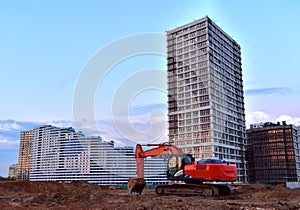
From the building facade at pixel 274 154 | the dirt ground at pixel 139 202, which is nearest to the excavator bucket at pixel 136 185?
the dirt ground at pixel 139 202

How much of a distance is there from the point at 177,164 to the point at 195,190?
271 centimetres

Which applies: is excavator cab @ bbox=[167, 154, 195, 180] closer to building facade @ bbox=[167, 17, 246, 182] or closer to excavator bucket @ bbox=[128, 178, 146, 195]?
excavator bucket @ bbox=[128, 178, 146, 195]

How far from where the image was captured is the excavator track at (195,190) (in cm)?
2527

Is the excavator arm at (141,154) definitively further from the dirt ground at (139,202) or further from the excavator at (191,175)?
the dirt ground at (139,202)

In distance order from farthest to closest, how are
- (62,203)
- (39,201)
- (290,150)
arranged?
(290,150)
(39,201)
(62,203)

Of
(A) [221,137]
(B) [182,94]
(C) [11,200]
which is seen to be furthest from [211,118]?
(C) [11,200]

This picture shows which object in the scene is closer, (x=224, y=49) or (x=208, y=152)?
(x=208, y=152)

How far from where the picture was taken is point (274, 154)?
384 ft

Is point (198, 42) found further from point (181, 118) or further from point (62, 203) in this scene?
point (62, 203)

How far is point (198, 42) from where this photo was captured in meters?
99.2

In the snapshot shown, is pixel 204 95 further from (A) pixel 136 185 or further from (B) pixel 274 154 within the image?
(A) pixel 136 185

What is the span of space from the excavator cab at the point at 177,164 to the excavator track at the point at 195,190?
119 cm

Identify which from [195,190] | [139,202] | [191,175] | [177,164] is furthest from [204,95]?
[139,202]

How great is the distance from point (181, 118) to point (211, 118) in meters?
11.5
